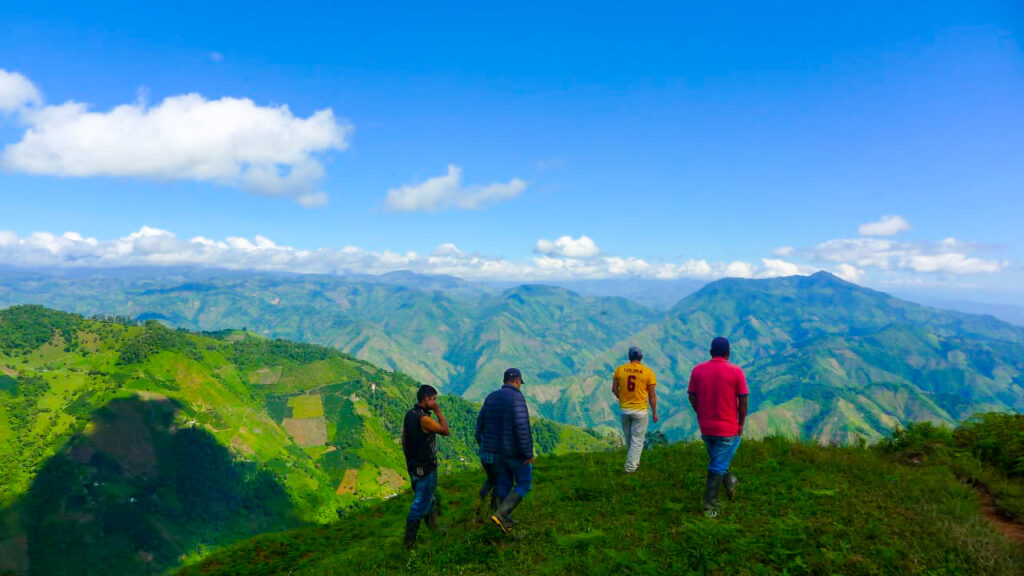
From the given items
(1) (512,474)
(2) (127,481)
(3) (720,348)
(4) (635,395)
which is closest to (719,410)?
(3) (720,348)

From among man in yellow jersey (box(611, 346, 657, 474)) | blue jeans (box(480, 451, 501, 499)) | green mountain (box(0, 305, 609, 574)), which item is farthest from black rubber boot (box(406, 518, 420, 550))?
green mountain (box(0, 305, 609, 574))

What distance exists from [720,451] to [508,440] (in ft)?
15.8

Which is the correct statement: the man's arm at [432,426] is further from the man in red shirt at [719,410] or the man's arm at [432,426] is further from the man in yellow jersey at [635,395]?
the man in red shirt at [719,410]

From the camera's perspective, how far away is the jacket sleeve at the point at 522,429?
9.70 metres

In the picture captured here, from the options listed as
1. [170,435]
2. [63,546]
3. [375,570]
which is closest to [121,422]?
[170,435]

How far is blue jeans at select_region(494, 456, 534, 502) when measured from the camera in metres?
9.80

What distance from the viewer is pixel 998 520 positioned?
29.1 ft

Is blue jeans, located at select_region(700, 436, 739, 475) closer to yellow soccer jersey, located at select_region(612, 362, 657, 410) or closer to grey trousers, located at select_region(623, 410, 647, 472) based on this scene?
yellow soccer jersey, located at select_region(612, 362, 657, 410)

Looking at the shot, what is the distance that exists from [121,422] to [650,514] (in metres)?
233

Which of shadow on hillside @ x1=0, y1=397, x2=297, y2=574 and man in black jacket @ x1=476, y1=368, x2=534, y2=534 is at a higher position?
man in black jacket @ x1=476, y1=368, x2=534, y2=534

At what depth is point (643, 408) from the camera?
531 inches

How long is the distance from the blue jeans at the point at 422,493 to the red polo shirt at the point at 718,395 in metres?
6.39

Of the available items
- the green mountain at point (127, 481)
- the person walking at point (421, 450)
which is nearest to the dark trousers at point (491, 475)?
the person walking at point (421, 450)

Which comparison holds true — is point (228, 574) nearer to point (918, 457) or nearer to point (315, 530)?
point (315, 530)
